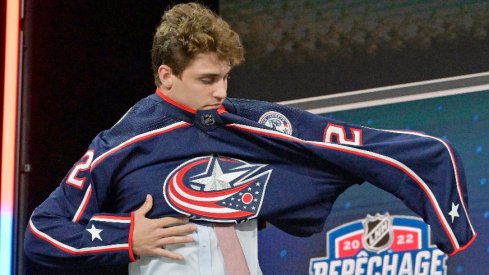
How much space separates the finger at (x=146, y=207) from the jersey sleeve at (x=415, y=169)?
10.7 inches

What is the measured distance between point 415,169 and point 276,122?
0.89ft

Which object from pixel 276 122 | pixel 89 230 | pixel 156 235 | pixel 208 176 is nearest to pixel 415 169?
pixel 276 122

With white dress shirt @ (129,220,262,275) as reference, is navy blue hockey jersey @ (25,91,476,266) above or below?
above

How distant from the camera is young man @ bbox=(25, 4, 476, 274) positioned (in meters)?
1.78

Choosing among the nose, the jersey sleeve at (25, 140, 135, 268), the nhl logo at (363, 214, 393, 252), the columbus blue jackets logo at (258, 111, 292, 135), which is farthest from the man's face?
the nhl logo at (363, 214, 393, 252)

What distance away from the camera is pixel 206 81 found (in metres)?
1.79

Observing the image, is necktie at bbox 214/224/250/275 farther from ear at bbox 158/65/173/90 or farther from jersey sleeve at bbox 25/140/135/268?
ear at bbox 158/65/173/90

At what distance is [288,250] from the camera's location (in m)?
2.54

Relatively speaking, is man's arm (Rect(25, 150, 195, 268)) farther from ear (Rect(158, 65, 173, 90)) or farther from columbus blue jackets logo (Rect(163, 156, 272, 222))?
ear (Rect(158, 65, 173, 90))

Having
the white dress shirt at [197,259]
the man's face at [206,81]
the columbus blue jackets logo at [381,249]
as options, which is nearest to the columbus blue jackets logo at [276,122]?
the man's face at [206,81]

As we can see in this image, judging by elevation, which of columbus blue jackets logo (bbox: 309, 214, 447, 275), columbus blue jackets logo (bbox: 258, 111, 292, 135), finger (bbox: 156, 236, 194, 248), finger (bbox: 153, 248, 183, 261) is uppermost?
columbus blue jackets logo (bbox: 258, 111, 292, 135)

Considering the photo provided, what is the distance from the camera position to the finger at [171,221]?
177 cm

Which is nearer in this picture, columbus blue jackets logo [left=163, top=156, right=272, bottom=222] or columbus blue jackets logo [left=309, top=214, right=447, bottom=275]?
columbus blue jackets logo [left=163, top=156, right=272, bottom=222]

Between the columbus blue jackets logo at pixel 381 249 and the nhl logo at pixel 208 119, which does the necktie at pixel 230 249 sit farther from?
the columbus blue jackets logo at pixel 381 249
